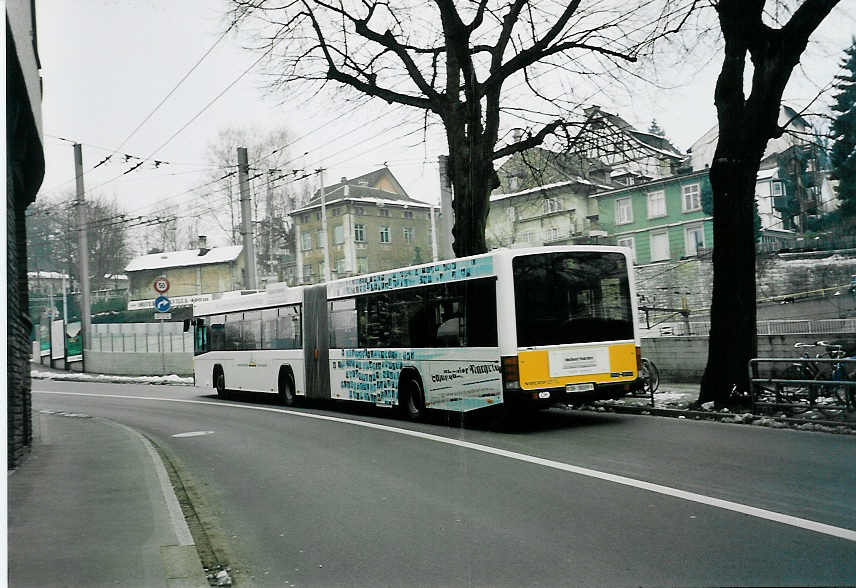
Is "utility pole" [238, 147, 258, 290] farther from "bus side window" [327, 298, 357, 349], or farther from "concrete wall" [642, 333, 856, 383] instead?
"concrete wall" [642, 333, 856, 383]

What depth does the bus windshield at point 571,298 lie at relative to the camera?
40.3ft

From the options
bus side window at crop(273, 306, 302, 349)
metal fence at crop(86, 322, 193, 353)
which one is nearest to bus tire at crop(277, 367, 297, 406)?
bus side window at crop(273, 306, 302, 349)

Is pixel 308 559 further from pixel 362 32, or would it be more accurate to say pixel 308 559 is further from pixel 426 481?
pixel 362 32

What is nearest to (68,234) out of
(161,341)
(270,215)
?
(270,215)

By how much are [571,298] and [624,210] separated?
9031mm

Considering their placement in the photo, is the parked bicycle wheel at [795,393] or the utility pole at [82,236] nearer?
the utility pole at [82,236]

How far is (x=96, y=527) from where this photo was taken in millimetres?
6027

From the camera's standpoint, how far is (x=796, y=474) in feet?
25.6

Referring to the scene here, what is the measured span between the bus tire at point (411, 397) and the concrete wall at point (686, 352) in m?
5.68

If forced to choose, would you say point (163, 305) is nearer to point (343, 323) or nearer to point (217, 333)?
point (217, 333)

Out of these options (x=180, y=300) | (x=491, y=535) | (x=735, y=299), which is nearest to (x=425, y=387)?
(x=735, y=299)

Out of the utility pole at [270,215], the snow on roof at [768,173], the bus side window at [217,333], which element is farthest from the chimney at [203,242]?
the bus side window at [217,333]

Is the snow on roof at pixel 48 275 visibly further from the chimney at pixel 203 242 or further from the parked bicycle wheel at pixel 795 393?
the parked bicycle wheel at pixel 795 393

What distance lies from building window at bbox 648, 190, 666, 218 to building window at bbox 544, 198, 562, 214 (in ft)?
7.32
